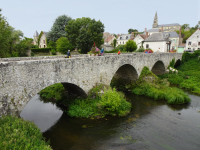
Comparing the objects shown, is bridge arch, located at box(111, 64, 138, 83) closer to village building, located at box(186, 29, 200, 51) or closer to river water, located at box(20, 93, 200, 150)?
river water, located at box(20, 93, 200, 150)

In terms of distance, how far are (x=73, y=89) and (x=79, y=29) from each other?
873 inches

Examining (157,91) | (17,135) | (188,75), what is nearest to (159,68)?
(188,75)

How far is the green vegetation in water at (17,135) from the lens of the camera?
552 centimetres

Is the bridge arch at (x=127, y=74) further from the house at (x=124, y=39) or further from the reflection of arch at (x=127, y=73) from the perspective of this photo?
the house at (x=124, y=39)

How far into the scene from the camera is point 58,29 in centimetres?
4119

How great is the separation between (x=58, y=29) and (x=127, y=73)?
96.3 feet

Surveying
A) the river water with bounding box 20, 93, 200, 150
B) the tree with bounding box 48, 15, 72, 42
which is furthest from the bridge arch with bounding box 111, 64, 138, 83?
the tree with bounding box 48, 15, 72, 42

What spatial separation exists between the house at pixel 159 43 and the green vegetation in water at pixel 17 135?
30.7 metres

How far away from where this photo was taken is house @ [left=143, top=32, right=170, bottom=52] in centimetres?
3169

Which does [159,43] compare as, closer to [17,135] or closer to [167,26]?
[17,135]

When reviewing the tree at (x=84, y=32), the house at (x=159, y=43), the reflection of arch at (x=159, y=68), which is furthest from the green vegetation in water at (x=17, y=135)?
the house at (x=159, y=43)

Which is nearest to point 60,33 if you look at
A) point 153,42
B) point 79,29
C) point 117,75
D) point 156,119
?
point 79,29

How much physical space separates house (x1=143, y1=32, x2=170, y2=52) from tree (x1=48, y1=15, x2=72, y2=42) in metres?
22.2

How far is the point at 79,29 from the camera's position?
32469 mm
